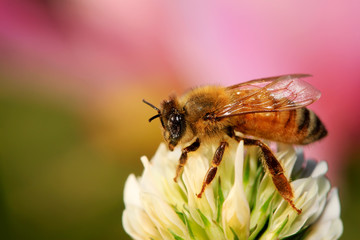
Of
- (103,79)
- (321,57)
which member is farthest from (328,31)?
(103,79)

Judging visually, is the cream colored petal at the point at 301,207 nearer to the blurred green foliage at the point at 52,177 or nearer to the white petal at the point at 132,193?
the white petal at the point at 132,193

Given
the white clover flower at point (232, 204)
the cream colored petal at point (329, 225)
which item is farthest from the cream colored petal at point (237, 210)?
the cream colored petal at point (329, 225)

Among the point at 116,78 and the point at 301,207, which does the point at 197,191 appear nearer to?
the point at 301,207

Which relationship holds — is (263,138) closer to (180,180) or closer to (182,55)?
(180,180)

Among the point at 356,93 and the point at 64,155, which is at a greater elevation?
the point at 64,155

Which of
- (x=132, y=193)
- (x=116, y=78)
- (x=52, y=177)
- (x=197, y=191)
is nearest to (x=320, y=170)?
(x=197, y=191)

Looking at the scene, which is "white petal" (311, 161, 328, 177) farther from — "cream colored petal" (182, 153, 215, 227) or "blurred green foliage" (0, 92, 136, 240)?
"blurred green foliage" (0, 92, 136, 240)
